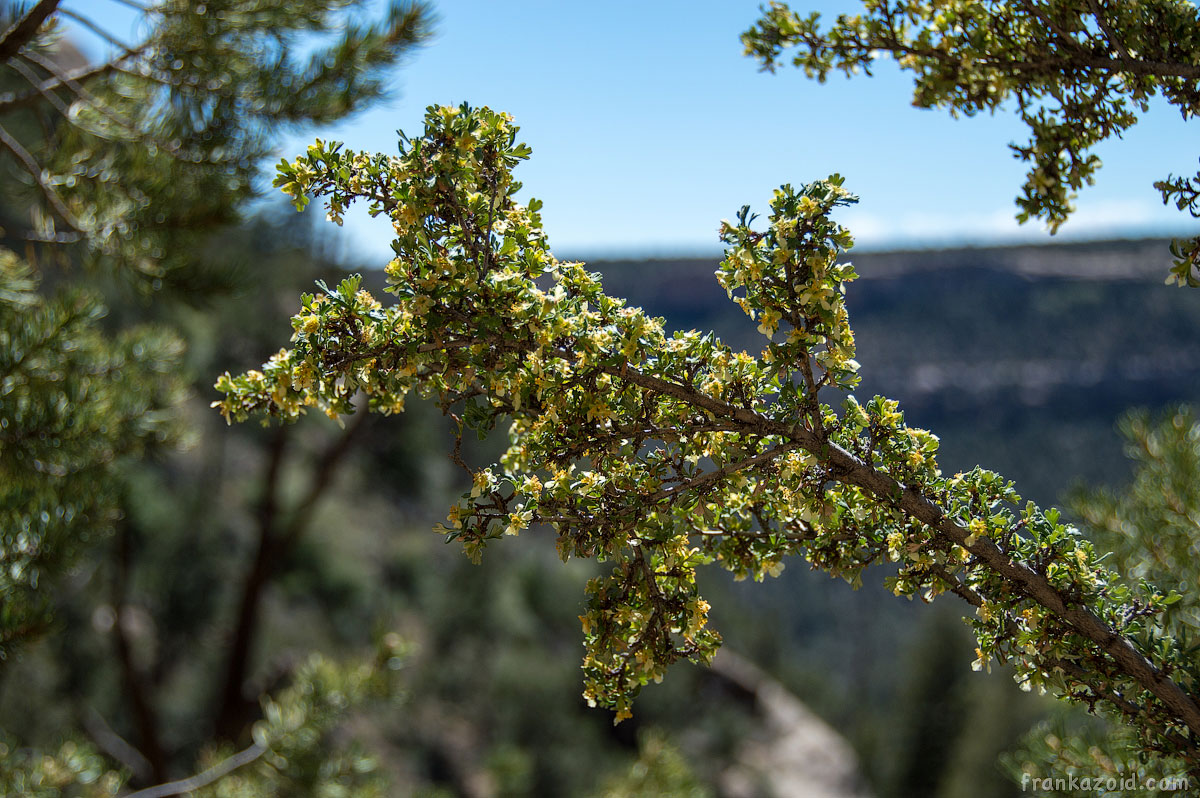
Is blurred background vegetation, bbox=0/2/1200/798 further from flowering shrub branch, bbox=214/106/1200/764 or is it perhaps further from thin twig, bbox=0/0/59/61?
flowering shrub branch, bbox=214/106/1200/764

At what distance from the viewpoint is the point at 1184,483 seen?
3047 mm

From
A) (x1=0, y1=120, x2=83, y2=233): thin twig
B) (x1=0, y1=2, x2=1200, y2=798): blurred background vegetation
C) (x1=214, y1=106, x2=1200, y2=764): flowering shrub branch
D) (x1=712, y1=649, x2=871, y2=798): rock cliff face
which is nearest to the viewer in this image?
(x1=214, y1=106, x2=1200, y2=764): flowering shrub branch

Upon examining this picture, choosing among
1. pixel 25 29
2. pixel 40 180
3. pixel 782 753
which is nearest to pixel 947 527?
pixel 25 29

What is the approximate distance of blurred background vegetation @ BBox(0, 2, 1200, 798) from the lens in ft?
9.93

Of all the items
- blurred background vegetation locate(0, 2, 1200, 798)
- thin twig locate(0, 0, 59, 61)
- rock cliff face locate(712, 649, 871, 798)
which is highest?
thin twig locate(0, 0, 59, 61)

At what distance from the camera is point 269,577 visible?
358 inches

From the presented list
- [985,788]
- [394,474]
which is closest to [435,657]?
[394,474]

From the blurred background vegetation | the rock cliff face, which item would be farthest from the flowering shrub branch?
the rock cliff face

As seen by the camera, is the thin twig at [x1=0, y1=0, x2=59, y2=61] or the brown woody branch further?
the thin twig at [x1=0, y1=0, x2=59, y2=61]

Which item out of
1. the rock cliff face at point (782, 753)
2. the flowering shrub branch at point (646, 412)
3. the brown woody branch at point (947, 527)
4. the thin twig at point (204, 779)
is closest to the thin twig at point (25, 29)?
the flowering shrub branch at point (646, 412)

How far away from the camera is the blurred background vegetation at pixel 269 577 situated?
9.93 ft

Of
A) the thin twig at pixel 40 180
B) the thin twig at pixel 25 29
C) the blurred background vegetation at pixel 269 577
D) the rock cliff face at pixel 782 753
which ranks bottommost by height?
the rock cliff face at pixel 782 753

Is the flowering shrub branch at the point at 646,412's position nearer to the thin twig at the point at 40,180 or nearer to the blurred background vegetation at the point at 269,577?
the blurred background vegetation at the point at 269,577

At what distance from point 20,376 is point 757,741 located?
890 inches
